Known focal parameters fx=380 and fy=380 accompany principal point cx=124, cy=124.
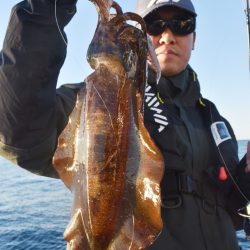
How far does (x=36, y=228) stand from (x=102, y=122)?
42.7 feet

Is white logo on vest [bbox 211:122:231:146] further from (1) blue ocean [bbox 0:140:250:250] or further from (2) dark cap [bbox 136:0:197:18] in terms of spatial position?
(1) blue ocean [bbox 0:140:250:250]

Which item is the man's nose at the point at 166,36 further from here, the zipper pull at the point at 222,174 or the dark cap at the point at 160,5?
the zipper pull at the point at 222,174

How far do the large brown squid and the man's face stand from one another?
1820 mm

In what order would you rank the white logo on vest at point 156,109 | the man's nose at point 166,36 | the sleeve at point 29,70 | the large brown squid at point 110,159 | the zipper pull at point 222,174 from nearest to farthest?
the large brown squid at point 110,159 < the sleeve at point 29,70 < the white logo on vest at point 156,109 < the zipper pull at point 222,174 < the man's nose at point 166,36

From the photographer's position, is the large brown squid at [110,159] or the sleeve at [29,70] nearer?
the large brown squid at [110,159]

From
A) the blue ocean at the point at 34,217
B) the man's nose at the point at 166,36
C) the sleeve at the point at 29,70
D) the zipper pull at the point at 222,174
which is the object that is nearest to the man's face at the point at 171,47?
the man's nose at the point at 166,36

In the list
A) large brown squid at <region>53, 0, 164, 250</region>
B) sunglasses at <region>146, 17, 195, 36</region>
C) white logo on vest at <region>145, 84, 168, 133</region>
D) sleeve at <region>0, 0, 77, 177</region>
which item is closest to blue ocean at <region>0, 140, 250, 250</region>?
white logo on vest at <region>145, 84, 168, 133</region>

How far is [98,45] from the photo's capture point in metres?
1.89

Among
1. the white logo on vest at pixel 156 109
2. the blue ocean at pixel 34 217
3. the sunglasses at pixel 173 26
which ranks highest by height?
the sunglasses at pixel 173 26

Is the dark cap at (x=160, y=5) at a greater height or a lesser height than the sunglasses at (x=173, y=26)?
greater

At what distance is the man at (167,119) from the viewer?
2.24m

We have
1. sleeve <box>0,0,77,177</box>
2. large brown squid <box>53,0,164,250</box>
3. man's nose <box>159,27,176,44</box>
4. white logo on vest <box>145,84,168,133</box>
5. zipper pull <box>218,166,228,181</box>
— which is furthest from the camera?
man's nose <box>159,27,176,44</box>

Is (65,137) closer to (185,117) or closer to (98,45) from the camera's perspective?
(98,45)

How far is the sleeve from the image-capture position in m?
2.22
